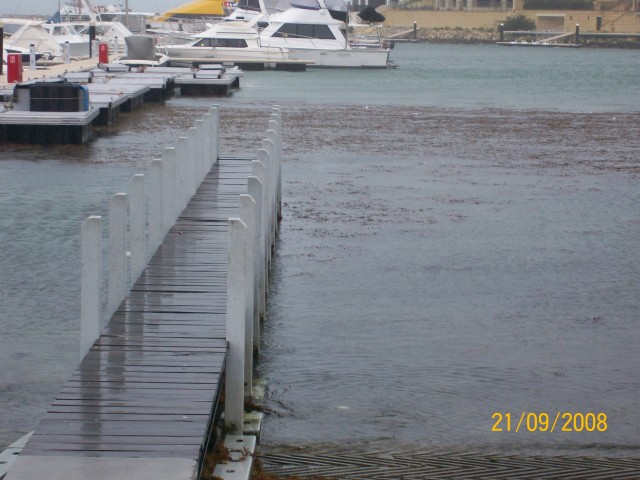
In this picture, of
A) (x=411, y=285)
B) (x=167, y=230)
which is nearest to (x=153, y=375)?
(x=167, y=230)

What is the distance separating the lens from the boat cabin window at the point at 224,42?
6888 centimetres

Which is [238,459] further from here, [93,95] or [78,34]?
[78,34]

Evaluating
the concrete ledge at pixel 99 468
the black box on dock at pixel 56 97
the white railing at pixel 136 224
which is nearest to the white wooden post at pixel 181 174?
the white railing at pixel 136 224

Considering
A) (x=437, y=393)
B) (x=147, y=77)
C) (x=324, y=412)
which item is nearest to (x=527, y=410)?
(x=437, y=393)

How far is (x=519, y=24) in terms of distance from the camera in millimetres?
161750

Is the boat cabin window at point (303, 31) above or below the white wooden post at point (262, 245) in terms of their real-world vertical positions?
above

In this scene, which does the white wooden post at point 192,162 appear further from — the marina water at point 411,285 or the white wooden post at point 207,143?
the marina water at point 411,285

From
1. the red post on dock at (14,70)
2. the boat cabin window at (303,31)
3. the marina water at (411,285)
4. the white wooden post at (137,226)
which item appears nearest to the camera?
the marina water at (411,285)

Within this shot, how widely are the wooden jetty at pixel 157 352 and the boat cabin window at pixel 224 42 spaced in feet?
191

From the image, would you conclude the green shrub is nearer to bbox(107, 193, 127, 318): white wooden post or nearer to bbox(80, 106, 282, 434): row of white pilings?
bbox(80, 106, 282, 434): row of white pilings

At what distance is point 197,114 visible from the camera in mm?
35125

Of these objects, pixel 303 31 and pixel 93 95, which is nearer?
pixel 93 95

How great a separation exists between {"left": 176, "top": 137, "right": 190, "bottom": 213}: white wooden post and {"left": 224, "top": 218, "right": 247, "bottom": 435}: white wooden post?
4.89m

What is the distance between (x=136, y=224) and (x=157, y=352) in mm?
2259
